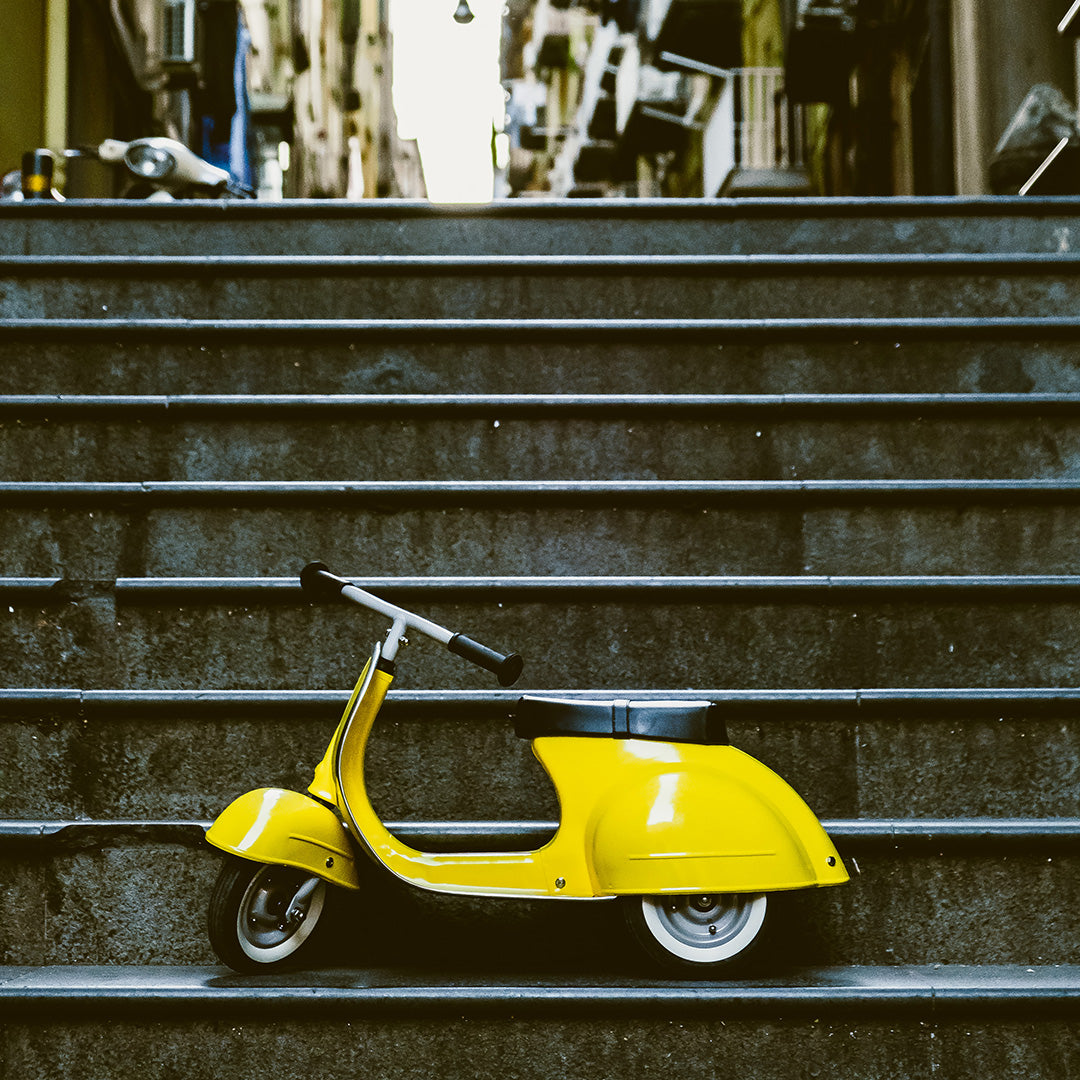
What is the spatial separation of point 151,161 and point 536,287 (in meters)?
2.59

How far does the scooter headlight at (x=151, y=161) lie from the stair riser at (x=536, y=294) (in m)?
1.88

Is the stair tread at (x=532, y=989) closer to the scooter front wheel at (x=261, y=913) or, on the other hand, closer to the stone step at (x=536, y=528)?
the scooter front wheel at (x=261, y=913)

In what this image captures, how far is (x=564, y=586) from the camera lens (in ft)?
10.0

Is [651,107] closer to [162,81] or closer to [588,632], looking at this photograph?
[162,81]

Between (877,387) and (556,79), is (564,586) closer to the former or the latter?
(877,387)

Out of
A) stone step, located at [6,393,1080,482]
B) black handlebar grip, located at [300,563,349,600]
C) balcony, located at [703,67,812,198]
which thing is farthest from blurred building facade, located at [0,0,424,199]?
black handlebar grip, located at [300,563,349,600]

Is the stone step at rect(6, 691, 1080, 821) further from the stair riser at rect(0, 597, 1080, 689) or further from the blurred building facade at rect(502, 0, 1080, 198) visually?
the blurred building facade at rect(502, 0, 1080, 198)

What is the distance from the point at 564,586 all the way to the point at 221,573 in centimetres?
91

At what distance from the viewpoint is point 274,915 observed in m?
2.48

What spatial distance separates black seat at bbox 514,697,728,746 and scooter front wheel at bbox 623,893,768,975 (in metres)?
0.31

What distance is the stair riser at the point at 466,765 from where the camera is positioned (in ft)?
9.15

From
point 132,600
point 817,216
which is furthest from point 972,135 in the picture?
point 132,600

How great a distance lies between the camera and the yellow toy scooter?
234 centimetres

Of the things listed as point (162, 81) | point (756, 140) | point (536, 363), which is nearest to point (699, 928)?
point (536, 363)
